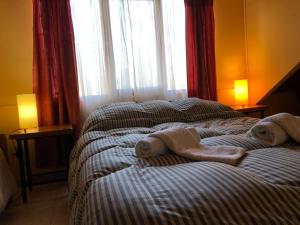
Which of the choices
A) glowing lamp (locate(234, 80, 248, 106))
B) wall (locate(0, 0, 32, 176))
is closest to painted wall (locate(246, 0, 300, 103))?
glowing lamp (locate(234, 80, 248, 106))

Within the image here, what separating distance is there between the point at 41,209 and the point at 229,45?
106 inches

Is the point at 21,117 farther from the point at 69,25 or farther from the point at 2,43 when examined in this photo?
the point at 69,25

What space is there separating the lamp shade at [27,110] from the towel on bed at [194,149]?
1655 millimetres

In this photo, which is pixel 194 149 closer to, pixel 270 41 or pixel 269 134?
pixel 269 134

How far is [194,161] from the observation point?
1.11 metres

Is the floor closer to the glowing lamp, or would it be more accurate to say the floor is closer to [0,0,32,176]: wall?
[0,0,32,176]: wall

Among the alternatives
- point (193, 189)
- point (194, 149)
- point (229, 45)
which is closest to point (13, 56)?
point (194, 149)

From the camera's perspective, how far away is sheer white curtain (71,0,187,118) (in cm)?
283

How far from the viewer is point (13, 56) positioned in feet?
8.89

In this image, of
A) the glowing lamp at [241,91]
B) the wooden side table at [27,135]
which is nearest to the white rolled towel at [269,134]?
the wooden side table at [27,135]

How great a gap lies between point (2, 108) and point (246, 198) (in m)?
2.61

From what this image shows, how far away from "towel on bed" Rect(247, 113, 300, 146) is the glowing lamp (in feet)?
5.92

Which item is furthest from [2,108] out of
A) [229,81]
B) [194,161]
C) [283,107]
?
[283,107]

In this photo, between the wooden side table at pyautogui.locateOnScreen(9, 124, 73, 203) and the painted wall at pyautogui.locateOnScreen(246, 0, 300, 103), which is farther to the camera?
the painted wall at pyautogui.locateOnScreen(246, 0, 300, 103)
